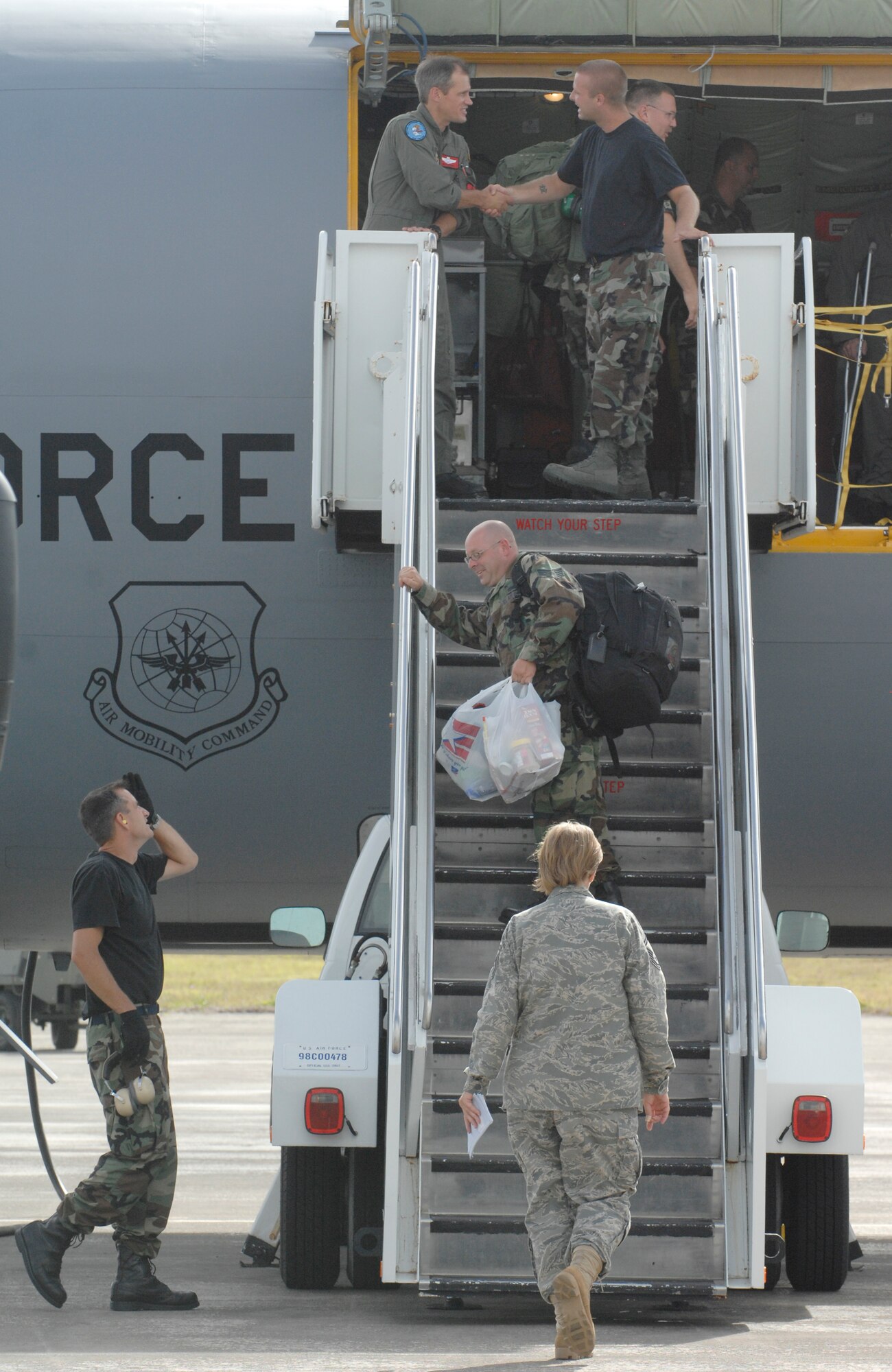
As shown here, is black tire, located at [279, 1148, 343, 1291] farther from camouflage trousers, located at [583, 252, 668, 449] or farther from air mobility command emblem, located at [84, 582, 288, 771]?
camouflage trousers, located at [583, 252, 668, 449]

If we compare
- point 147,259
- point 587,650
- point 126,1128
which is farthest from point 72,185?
point 126,1128

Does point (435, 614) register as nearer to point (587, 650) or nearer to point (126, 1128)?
point (587, 650)

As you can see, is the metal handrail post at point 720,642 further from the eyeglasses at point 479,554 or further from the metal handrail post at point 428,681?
the metal handrail post at point 428,681

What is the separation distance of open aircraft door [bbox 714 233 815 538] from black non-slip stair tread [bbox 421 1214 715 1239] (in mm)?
3002

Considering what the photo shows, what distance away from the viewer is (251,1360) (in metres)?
5.20

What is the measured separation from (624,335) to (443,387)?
82 cm

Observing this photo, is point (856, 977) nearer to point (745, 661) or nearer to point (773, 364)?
point (773, 364)

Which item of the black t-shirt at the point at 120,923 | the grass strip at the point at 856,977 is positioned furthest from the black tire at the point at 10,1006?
the grass strip at the point at 856,977

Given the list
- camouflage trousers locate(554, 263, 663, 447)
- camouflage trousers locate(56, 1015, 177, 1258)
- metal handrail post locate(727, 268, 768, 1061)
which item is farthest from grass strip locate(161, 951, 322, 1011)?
metal handrail post locate(727, 268, 768, 1061)

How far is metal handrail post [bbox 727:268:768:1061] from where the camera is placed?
19.3ft

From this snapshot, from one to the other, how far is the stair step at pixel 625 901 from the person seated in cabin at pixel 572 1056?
112 cm

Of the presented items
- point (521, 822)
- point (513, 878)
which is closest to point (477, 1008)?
point (513, 878)

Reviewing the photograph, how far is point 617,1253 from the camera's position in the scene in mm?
5730

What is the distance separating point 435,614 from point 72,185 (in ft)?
9.58
